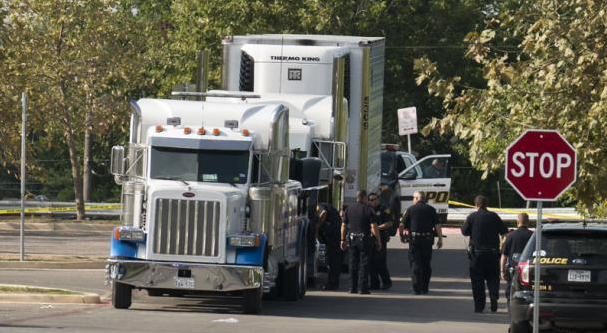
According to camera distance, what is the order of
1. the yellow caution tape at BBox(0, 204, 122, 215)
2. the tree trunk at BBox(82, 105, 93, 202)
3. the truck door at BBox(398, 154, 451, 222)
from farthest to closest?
the yellow caution tape at BBox(0, 204, 122, 215) < the tree trunk at BBox(82, 105, 93, 202) < the truck door at BBox(398, 154, 451, 222)

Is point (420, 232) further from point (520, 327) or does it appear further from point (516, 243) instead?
point (520, 327)

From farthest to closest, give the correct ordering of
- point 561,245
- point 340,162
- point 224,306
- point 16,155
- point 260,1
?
point 260,1, point 16,155, point 340,162, point 224,306, point 561,245

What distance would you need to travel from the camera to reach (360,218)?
24062 mm

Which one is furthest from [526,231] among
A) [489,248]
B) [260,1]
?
[260,1]

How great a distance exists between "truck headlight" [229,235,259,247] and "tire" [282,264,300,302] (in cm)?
283

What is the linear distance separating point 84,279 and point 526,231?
8.72 meters

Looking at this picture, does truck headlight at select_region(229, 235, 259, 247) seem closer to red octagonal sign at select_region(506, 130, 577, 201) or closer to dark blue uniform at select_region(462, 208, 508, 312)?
dark blue uniform at select_region(462, 208, 508, 312)

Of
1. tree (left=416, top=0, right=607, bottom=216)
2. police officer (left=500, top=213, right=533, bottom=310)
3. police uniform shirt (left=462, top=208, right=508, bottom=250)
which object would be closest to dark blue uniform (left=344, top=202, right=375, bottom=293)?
police uniform shirt (left=462, top=208, right=508, bottom=250)

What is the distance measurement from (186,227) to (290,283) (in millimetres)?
3258

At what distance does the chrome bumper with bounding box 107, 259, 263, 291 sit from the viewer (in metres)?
19.6

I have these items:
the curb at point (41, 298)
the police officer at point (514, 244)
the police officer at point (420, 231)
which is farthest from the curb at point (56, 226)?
the police officer at point (514, 244)

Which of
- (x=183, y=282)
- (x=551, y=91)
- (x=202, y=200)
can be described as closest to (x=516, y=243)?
(x=551, y=91)

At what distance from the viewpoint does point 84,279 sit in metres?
25.3

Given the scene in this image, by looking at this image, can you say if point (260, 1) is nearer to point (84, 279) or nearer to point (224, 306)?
point (84, 279)
